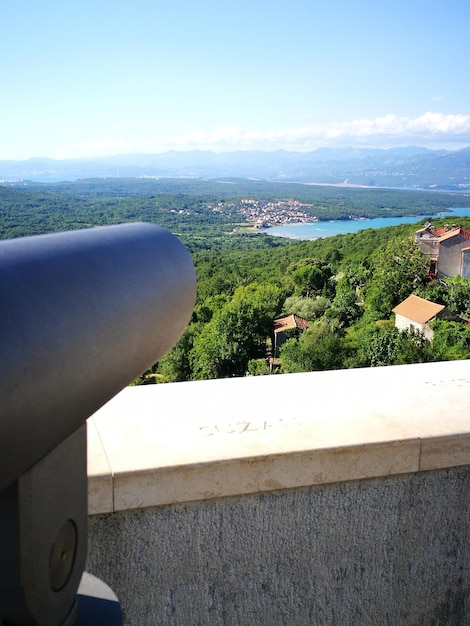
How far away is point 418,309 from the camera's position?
26172mm

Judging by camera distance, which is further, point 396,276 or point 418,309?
point 396,276

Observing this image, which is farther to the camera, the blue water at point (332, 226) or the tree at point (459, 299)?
the blue water at point (332, 226)

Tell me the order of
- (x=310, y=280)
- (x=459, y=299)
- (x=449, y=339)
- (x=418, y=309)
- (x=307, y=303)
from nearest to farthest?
1. (x=449, y=339)
2. (x=418, y=309)
3. (x=459, y=299)
4. (x=307, y=303)
5. (x=310, y=280)

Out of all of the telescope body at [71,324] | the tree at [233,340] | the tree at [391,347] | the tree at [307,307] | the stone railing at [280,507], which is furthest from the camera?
the tree at [307,307]

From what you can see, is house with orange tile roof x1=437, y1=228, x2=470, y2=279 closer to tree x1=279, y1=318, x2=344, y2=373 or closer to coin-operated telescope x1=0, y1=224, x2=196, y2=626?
tree x1=279, y1=318, x2=344, y2=373

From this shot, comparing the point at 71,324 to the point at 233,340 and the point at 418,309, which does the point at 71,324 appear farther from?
the point at 233,340

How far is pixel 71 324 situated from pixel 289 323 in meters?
28.7

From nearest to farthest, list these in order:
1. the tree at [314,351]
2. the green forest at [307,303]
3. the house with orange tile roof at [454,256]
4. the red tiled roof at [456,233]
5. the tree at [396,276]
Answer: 1. the tree at [314,351]
2. the green forest at [307,303]
3. the tree at [396,276]
4. the house with orange tile roof at [454,256]
5. the red tiled roof at [456,233]

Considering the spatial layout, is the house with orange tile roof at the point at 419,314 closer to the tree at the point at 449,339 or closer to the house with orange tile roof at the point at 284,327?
the tree at the point at 449,339

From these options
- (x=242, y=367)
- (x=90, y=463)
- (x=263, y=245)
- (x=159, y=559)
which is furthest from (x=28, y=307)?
(x=263, y=245)

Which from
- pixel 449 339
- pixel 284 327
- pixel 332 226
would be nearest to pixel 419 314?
pixel 449 339

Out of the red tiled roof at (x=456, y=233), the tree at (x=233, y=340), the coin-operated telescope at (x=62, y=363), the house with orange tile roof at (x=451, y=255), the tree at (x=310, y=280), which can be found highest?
the coin-operated telescope at (x=62, y=363)

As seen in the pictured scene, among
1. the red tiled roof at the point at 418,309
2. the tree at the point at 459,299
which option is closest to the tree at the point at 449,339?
the red tiled roof at the point at 418,309

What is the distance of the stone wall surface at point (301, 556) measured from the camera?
1519mm
